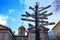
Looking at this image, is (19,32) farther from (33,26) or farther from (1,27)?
(33,26)

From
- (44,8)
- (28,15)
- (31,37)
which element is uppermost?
(44,8)

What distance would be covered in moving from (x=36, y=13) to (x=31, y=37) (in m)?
22.5

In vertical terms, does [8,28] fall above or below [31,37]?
above

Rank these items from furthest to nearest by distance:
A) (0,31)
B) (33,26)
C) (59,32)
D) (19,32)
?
(19,32)
(0,31)
(59,32)
(33,26)

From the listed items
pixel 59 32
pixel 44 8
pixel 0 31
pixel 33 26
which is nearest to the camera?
pixel 33 26

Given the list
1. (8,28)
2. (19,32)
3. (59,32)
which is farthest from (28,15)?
(19,32)

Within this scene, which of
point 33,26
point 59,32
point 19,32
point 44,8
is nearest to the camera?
point 33,26

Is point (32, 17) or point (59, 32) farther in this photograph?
point (59, 32)

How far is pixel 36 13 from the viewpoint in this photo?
8086 mm

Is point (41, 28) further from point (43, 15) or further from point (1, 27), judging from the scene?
point (1, 27)

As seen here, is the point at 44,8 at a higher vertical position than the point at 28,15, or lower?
higher

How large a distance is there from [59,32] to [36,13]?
526 inches

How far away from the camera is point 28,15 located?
7.87m

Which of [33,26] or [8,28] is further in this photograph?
[8,28]
